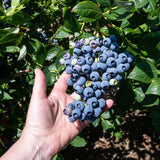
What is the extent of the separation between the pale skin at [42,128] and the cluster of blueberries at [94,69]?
0.27 m

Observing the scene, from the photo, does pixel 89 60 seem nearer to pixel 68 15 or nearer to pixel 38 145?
pixel 68 15

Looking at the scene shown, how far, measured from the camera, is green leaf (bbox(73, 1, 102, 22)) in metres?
0.99

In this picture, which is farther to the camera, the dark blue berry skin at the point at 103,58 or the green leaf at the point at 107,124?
the green leaf at the point at 107,124

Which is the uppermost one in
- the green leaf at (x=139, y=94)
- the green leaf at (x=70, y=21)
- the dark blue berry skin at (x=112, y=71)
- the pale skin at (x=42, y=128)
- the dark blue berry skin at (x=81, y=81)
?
the green leaf at (x=70, y=21)

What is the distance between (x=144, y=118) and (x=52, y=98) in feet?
9.08

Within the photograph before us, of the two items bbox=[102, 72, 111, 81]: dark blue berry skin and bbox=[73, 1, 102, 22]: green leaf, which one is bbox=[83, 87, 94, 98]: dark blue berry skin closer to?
bbox=[102, 72, 111, 81]: dark blue berry skin

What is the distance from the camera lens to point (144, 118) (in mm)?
3686

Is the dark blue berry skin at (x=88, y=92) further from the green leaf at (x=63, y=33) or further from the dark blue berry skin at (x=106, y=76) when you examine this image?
the green leaf at (x=63, y=33)

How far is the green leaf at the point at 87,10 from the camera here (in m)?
0.99

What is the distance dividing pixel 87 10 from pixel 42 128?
0.88 m

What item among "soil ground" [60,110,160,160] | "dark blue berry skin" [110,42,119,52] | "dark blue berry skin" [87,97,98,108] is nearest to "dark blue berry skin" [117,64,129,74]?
"dark blue berry skin" [110,42,119,52]

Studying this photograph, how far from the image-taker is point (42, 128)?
134cm

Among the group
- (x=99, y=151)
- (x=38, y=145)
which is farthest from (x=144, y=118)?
(x=38, y=145)

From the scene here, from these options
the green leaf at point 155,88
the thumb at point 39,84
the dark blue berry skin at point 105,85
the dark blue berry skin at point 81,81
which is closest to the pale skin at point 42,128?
the thumb at point 39,84
